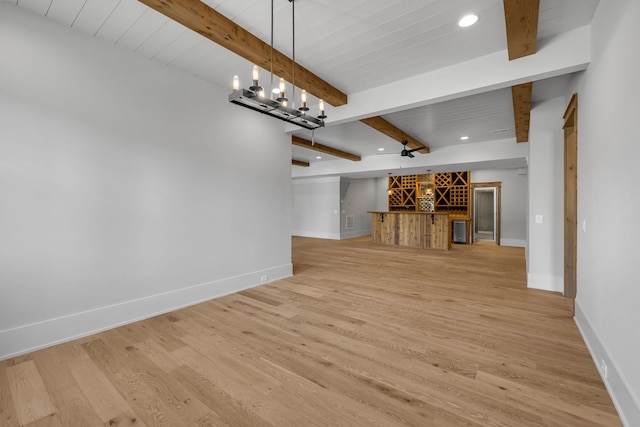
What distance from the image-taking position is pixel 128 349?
236 centimetres

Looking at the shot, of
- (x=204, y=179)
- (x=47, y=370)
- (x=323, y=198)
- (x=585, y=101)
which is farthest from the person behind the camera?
(x=323, y=198)

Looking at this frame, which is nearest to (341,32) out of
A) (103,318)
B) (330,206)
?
(103,318)

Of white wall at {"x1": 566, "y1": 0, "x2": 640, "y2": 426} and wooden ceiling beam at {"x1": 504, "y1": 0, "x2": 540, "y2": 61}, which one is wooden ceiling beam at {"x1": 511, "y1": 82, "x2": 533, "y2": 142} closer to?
wooden ceiling beam at {"x1": 504, "y1": 0, "x2": 540, "y2": 61}

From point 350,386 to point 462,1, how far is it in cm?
301

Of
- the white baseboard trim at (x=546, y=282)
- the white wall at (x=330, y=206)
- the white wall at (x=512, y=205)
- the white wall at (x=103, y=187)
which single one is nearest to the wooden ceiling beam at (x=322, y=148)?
the white wall at (x=330, y=206)

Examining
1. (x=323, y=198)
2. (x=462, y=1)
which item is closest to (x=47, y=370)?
(x=462, y=1)

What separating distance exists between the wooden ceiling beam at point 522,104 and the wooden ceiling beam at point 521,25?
2.06 feet

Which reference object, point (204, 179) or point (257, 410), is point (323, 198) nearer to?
point (204, 179)

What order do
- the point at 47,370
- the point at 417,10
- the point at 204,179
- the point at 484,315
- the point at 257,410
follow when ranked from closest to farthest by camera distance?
the point at 257,410
the point at 47,370
the point at 417,10
the point at 484,315
the point at 204,179

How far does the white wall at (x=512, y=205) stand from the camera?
8594 millimetres

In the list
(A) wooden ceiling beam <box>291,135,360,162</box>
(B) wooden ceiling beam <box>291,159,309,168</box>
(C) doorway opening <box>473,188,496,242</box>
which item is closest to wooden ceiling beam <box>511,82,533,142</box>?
(A) wooden ceiling beam <box>291,135,360,162</box>

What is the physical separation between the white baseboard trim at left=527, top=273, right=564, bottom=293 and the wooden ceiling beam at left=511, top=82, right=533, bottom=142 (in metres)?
2.39

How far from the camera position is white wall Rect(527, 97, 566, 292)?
12.7 feet

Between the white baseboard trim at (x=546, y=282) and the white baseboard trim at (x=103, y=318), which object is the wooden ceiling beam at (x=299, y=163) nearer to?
the white baseboard trim at (x=103, y=318)
